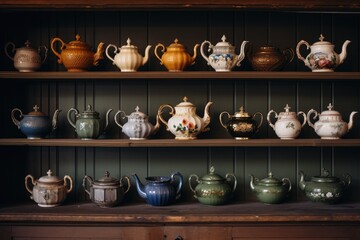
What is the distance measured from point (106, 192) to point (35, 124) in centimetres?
50

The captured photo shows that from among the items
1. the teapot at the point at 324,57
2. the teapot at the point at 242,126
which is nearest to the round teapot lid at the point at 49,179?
the teapot at the point at 242,126

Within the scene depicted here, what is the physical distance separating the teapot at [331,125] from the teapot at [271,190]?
12.7 inches

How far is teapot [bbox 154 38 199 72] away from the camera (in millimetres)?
2246

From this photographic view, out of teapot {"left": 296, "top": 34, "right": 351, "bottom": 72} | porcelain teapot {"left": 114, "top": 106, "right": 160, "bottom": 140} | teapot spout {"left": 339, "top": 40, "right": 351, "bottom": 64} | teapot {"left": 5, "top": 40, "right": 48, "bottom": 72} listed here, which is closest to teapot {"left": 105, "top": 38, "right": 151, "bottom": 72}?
porcelain teapot {"left": 114, "top": 106, "right": 160, "bottom": 140}

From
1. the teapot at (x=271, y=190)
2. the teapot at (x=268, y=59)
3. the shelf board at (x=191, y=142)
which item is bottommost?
the teapot at (x=271, y=190)

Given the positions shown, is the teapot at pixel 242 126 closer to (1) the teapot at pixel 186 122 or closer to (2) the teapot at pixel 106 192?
(1) the teapot at pixel 186 122

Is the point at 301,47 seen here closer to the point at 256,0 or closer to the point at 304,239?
the point at 256,0

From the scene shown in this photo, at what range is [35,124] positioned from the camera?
226 cm

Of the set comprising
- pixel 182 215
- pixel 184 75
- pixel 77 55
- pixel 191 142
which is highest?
pixel 77 55

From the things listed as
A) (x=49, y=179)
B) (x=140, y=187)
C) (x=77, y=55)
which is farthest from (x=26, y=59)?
(x=140, y=187)

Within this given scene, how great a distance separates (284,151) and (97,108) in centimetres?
104

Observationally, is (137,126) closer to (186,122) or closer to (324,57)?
(186,122)

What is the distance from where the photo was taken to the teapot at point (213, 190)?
2.21m

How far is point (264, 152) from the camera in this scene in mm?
2443
